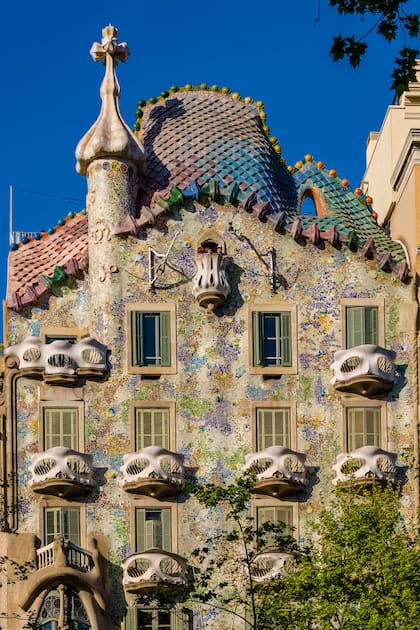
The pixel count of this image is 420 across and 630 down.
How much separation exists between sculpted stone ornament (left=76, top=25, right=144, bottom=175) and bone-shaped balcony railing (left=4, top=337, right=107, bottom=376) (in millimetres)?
4851

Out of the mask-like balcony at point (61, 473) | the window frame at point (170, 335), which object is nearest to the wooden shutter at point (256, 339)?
the window frame at point (170, 335)

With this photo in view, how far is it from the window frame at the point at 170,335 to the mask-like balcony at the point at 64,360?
65 cm

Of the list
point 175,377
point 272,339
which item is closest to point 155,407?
point 175,377

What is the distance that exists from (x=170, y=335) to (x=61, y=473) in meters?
4.54

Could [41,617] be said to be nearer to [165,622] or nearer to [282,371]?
[165,622]

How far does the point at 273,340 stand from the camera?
4862 cm

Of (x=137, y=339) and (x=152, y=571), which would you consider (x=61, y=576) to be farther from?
(x=137, y=339)

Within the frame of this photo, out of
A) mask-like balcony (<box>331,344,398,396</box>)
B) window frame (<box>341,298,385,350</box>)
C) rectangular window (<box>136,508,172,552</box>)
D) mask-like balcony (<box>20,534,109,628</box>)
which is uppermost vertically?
window frame (<box>341,298,385,350</box>)

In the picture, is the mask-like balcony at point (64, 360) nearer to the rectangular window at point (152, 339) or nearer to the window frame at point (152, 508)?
the rectangular window at point (152, 339)

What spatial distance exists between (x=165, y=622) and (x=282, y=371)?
692 cm

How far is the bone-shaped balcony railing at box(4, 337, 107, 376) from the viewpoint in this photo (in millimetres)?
47812

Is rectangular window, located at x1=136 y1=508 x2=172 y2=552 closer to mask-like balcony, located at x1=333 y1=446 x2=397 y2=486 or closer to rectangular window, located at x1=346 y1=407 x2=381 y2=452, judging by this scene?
mask-like balcony, located at x1=333 y1=446 x2=397 y2=486

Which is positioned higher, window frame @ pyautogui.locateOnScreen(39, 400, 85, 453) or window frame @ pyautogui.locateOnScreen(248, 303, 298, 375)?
window frame @ pyautogui.locateOnScreen(248, 303, 298, 375)

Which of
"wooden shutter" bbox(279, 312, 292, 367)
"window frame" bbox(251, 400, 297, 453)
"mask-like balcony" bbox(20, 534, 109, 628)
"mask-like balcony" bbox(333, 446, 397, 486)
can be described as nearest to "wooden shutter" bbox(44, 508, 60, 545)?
"mask-like balcony" bbox(20, 534, 109, 628)
